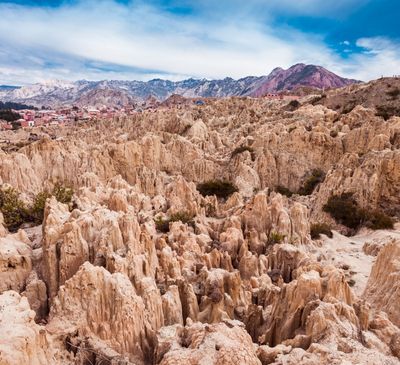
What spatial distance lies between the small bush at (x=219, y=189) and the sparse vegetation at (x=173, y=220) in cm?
1030

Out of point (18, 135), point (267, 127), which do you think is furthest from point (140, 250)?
point (18, 135)

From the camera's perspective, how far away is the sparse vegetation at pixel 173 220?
15633 mm

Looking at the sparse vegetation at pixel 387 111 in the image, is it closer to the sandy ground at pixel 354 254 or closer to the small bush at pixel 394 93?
the small bush at pixel 394 93

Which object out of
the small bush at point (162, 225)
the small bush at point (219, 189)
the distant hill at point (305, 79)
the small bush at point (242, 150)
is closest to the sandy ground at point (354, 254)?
the small bush at point (162, 225)

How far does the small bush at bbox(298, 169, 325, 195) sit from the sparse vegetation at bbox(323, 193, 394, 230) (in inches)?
205

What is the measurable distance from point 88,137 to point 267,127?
28.0m

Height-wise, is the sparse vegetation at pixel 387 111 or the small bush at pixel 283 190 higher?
the sparse vegetation at pixel 387 111

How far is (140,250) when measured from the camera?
10680mm

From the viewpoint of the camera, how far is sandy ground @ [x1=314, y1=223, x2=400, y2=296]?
41.3 ft

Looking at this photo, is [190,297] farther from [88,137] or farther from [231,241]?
[88,137]

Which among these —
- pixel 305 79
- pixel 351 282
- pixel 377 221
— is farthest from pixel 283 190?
pixel 305 79

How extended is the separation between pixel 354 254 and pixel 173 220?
27.7 ft

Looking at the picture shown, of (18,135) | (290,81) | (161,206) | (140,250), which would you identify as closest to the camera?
(140,250)

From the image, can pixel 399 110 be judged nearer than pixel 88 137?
Yes
